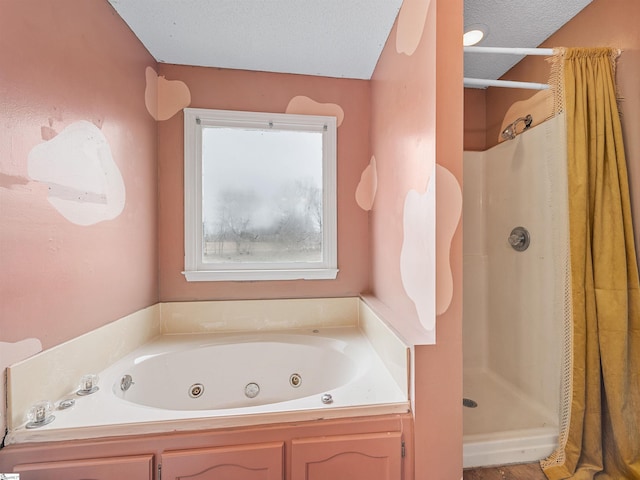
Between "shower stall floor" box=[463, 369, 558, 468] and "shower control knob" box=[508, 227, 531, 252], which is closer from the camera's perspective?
"shower stall floor" box=[463, 369, 558, 468]

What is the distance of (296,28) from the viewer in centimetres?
148

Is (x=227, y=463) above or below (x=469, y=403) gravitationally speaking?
above

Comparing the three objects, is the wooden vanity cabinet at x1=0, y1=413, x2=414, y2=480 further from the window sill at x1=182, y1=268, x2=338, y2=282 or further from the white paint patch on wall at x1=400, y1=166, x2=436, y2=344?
the window sill at x1=182, y1=268, x2=338, y2=282

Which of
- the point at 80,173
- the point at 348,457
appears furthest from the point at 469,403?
the point at 80,173

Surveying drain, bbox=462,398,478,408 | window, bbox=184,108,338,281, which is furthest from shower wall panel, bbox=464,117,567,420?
window, bbox=184,108,338,281

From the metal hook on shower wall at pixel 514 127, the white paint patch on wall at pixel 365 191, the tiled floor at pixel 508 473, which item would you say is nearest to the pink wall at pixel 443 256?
the tiled floor at pixel 508 473

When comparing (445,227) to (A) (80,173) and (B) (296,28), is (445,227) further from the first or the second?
(A) (80,173)

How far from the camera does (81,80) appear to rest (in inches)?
45.1

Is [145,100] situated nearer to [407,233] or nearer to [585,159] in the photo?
[407,233]

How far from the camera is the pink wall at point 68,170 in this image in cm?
89

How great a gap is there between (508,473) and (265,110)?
7.57ft

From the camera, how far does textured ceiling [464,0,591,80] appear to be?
1.38m

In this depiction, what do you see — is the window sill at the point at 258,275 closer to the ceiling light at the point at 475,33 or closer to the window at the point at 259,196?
the window at the point at 259,196

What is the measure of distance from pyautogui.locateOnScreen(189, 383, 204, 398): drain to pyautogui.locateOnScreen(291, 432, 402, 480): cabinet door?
0.84 meters
